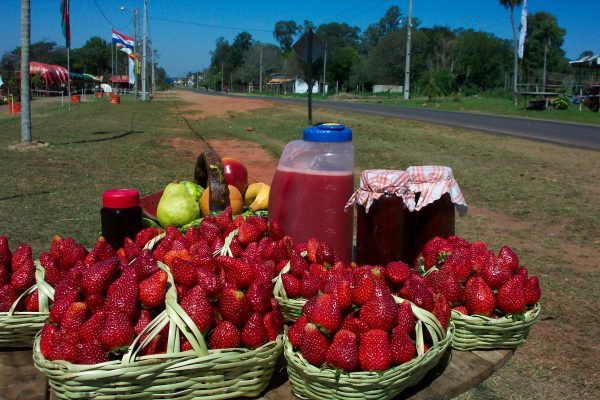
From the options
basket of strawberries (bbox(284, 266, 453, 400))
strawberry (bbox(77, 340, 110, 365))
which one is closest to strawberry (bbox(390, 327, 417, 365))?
basket of strawberries (bbox(284, 266, 453, 400))

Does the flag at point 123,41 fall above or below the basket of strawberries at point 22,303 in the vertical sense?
above

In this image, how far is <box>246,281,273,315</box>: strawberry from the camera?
1962 mm

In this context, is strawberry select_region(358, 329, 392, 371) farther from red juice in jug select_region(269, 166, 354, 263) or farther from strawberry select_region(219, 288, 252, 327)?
red juice in jug select_region(269, 166, 354, 263)

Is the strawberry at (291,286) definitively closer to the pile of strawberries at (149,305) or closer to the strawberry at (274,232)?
the pile of strawberries at (149,305)

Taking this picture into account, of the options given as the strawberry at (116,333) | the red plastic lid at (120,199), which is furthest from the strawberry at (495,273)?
the red plastic lid at (120,199)

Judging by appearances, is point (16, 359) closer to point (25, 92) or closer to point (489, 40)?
point (25, 92)

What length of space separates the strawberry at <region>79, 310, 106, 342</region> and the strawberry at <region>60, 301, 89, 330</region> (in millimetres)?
27

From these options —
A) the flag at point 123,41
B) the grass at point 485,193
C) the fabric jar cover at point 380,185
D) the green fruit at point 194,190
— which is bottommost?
the grass at point 485,193

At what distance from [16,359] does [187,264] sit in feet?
Result: 2.46

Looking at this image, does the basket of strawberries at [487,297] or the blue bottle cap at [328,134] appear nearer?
the basket of strawberries at [487,297]

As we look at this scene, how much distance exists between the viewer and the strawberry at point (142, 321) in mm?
1861

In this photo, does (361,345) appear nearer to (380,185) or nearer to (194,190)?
(380,185)

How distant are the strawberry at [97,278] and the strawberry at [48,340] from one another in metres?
0.17

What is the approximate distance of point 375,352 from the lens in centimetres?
180
